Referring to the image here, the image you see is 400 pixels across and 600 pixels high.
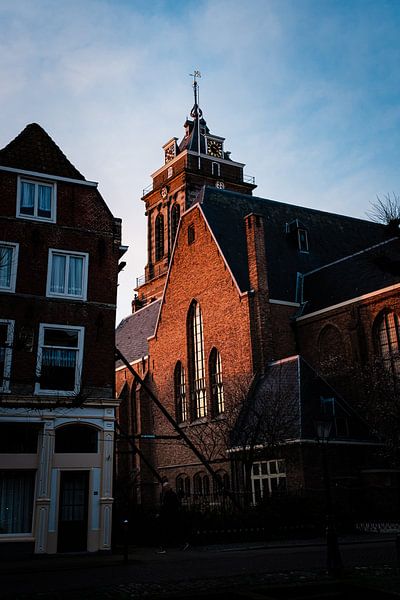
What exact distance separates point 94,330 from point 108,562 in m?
7.05

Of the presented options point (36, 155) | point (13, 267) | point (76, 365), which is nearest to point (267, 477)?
point (76, 365)

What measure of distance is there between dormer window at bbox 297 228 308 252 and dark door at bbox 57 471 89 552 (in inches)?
879

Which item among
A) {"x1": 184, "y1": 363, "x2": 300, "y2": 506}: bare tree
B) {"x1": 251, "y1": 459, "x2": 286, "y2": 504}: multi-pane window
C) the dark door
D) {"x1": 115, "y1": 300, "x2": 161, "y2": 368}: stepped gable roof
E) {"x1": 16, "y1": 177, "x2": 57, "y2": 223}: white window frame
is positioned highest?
{"x1": 115, "y1": 300, "x2": 161, "y2": 368}: stepped gable roof

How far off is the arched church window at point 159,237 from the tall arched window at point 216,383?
30240mm

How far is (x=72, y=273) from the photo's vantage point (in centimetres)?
1917

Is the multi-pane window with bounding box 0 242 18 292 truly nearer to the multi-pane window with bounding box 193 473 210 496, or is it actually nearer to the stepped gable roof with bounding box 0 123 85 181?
the stepped gable roof with bounding box 0 123 85 181

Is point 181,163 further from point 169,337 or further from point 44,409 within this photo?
point 44,409

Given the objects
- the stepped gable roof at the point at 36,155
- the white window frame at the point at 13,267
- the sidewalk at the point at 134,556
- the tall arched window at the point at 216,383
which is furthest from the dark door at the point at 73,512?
the tall arched window at the point at 216,383

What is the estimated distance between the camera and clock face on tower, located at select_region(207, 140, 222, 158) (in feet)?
216

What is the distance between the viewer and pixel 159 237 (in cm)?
6381

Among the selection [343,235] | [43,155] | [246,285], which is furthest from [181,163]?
[43,155]

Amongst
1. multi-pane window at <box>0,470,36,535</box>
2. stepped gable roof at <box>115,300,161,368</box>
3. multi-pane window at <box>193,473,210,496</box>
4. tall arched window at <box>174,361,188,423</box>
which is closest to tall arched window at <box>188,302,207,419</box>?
tall arched window at <box>174,361,188,423</box>

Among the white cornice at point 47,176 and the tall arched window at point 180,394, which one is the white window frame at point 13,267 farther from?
the tall arched window at point 180,394

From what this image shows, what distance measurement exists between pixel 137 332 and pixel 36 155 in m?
28.1
